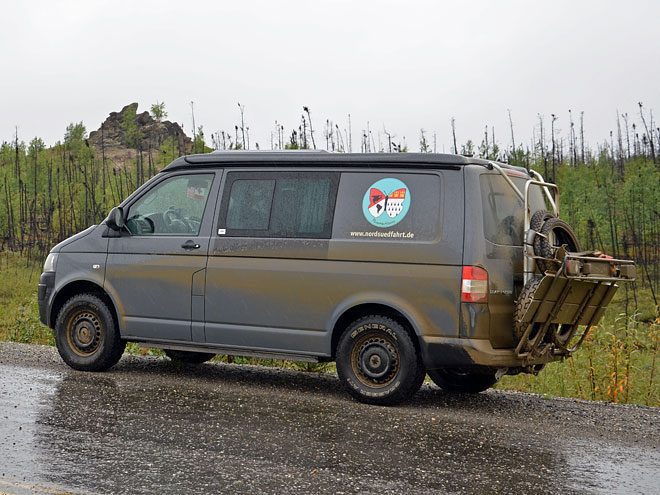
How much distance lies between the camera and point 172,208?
28.7 ft

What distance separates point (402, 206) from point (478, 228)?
77 centimetres

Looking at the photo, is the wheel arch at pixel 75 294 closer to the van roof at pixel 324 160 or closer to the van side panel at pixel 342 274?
the van side panel at pixel 342 274

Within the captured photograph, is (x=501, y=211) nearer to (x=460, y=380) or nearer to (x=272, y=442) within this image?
(x=460, y=380)

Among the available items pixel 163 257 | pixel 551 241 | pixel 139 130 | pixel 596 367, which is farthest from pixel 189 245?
pixel 139 130

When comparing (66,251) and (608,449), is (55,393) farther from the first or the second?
(608,449)

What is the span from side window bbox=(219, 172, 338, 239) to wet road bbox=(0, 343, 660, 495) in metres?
1.60

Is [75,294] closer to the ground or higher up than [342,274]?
closer to the ground

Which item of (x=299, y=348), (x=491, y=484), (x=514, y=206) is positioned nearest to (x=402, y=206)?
(x=514, y=206)

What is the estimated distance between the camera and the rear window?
7.25 metres

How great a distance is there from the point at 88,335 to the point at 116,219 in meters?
1.33

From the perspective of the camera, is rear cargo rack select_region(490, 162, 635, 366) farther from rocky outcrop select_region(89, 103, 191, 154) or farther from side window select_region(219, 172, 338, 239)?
rocky outcrop select_region(89, 103, 191, 154)

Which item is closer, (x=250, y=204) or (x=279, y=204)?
(x=279, y=204)

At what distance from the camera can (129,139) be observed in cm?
10625

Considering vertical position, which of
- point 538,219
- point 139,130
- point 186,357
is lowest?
point 186,357
